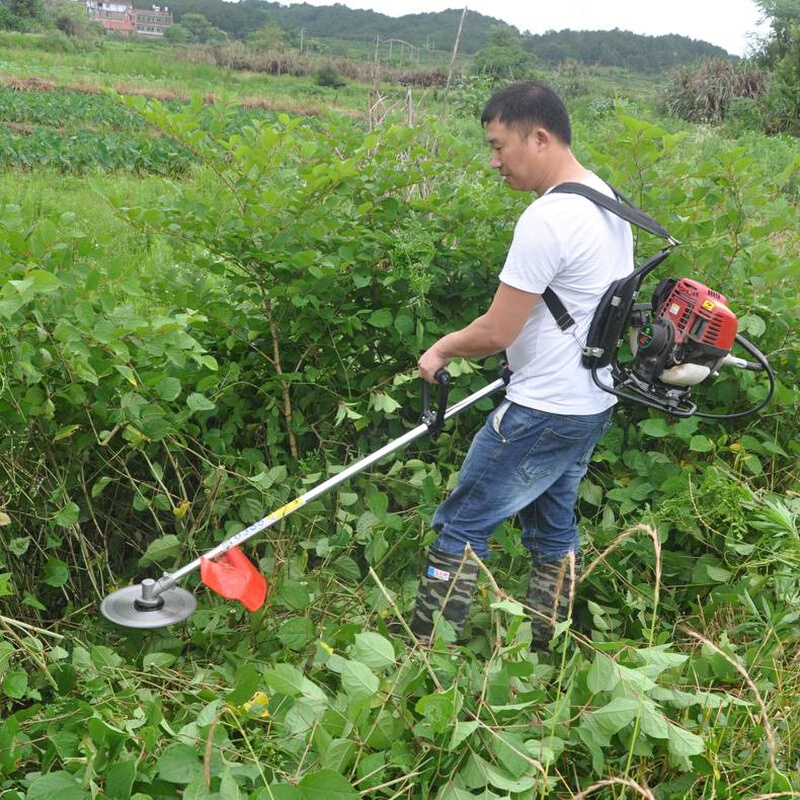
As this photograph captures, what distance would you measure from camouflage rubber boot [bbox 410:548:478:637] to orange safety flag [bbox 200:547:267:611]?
0.54 m

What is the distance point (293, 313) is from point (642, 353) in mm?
1500

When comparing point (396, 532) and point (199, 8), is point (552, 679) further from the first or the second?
point (199, 8)

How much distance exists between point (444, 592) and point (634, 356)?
1.00 m

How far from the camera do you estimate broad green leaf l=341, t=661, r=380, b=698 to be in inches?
87.6

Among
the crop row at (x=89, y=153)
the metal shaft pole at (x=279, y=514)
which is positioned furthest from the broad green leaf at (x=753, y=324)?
the crop row at (x=89, y=153)

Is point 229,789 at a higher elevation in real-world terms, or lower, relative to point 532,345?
lower

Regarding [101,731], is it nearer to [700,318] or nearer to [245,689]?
[245,689]

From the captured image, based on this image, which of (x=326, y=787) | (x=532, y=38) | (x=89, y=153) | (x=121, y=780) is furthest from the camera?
(x=532, y=38)

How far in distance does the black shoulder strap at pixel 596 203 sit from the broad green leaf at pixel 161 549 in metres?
1.62

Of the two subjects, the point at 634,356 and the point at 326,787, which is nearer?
the point at 326,787

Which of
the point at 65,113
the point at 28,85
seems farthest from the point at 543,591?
the point at 28,85

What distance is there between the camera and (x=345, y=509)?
3906 millimetres

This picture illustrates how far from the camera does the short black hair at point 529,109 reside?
2766mm

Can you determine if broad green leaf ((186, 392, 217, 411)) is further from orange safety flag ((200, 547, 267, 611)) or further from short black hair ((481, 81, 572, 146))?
short black hair ((481, 81, 572, 146))
